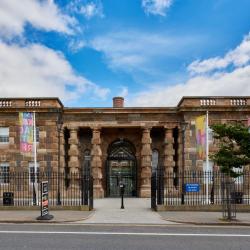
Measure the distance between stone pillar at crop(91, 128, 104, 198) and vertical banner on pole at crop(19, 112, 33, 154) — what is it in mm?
7346

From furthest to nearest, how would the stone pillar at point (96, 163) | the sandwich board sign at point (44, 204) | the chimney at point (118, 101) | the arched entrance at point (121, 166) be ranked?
the chimney at point (118, 101) → the arched entrance at point (121, 166) → the stone pillar at point (96, 163) → the sandwich board sign at point (44, 204)

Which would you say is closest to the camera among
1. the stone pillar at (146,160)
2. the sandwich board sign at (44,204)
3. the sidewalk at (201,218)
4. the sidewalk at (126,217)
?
the sidewalk at (201,218)

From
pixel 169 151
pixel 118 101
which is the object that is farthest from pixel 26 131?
pixel 118 101

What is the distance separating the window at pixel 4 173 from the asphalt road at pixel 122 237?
16.0 m

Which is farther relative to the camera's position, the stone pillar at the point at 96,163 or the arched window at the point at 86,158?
the arched window at the point at 86,158

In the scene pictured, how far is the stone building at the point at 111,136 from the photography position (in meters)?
31.7

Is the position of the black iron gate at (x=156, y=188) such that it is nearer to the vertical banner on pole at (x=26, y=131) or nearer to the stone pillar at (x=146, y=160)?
the vertical banner on pole at (x=26, y=131)

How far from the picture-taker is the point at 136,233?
46.0 feet

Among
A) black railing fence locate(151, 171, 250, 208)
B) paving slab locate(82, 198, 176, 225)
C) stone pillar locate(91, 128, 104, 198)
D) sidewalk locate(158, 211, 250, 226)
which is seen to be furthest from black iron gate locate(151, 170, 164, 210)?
stone pillar locate(91, 128, 104, 198)

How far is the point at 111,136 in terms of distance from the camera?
114 ft

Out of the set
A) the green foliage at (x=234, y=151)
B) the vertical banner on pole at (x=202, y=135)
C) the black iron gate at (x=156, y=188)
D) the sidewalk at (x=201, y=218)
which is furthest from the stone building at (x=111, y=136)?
the sidewalk at (x=201, y=218)

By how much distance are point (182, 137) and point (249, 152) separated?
12.1 metres

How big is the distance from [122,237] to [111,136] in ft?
72.3

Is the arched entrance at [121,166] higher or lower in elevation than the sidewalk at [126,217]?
higher
